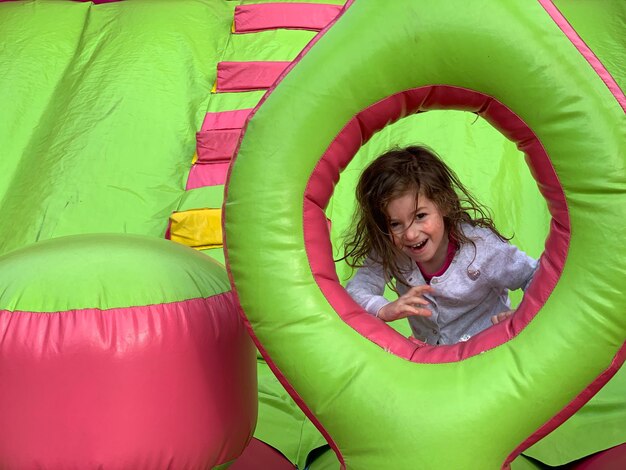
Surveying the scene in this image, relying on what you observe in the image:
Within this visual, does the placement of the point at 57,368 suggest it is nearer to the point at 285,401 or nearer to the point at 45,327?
the point at 45,327

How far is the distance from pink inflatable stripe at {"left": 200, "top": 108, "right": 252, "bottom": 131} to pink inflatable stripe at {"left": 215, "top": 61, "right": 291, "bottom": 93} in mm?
121

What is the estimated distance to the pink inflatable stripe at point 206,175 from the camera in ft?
8.85

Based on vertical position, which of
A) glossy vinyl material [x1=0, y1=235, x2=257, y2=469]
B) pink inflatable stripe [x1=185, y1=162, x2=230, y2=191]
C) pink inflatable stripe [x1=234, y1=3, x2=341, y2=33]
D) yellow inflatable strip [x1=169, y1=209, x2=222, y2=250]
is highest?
pink inflatable stripe [x1=234, y1=3, x2=341, y2=33]

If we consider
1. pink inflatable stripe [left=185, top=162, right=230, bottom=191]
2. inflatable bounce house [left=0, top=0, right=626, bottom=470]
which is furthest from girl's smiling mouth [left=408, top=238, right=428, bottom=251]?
pink inflatable stripe [left=185, top=162, right=230, bottom=191]

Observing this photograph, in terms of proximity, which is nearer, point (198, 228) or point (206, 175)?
point (198, 228)

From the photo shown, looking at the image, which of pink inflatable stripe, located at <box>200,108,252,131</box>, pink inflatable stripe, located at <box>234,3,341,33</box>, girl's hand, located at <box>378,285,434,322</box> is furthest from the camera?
pink inflatable stripe, located at <box>234,3,341,33</box>

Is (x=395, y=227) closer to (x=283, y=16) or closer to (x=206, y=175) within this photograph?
(x=206, y=175)

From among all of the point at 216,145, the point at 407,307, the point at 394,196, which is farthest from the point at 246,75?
the point at 407,307

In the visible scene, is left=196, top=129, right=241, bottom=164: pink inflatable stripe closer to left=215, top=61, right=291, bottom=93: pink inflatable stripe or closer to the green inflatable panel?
left=215, top=61, right=291, bottom=93: pink inflatable stripe

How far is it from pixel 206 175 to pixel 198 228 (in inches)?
11.1

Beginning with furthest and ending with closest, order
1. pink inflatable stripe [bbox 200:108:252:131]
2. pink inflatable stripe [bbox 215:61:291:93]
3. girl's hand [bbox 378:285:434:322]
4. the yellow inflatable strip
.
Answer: pink inflatable stripe [bbox 215:61:291:93], pink inflatable stripe [bbox 200:108:252:131], the yellow inflatable strip, girl's hand [bbox 378:285:434:322]

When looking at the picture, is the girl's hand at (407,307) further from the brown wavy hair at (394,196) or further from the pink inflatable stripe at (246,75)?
the pink inflatable stripe at (246,75)

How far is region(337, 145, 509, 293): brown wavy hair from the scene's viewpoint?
5.88ft

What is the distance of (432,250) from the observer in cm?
180
